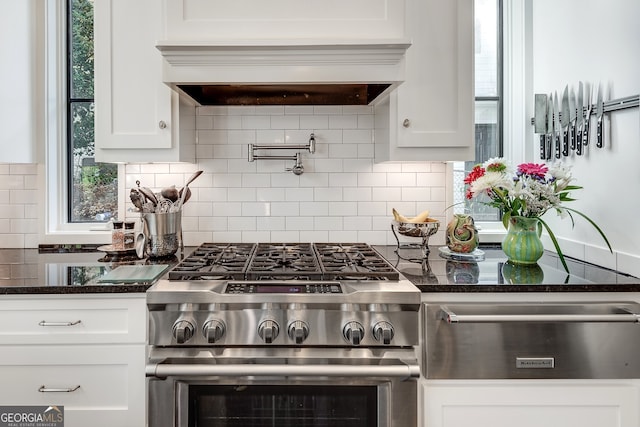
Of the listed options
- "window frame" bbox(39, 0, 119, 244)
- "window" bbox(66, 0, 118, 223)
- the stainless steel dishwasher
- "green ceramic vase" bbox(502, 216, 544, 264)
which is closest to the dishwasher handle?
the stainless steel dishwasher

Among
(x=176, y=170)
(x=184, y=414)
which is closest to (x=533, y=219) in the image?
(x=184, y=414)

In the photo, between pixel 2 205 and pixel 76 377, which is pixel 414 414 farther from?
pixel 2 205

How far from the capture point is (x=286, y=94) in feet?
6.89

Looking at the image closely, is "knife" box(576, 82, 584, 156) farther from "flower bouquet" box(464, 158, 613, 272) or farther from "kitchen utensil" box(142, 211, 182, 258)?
"kitchen utensil" box(142, 211, 182, 258)

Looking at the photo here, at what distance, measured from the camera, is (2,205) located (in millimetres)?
2256

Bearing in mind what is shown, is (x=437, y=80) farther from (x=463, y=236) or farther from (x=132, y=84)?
(x=132, y=84)

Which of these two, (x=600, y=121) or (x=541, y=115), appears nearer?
(x=600, y=121)

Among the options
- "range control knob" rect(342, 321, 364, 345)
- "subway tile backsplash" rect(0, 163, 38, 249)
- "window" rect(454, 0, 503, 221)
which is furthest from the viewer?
"window" rect(454, 0, 503, 221)

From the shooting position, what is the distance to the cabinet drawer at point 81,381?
1.51 metres

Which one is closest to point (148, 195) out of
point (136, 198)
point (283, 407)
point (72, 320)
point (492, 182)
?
point (136, 198)

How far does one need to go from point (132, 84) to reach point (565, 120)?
6.34ft

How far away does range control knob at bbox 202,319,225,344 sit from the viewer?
138 centimetres

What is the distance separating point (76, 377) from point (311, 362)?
820 millimetres

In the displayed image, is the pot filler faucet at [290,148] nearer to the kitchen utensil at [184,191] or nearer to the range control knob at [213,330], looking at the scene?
the kitchen utensil at [184,191]
